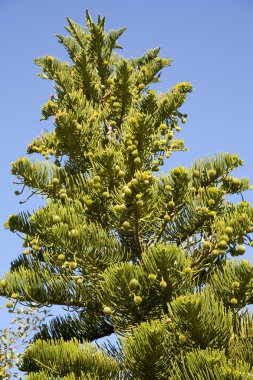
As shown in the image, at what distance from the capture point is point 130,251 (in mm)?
4988

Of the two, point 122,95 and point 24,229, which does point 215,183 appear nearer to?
point 122,95

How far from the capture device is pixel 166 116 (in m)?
6.46

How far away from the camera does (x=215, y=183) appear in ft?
18.0

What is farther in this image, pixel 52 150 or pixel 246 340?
pixel 52 150

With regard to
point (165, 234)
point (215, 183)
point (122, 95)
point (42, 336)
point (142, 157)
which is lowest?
point (42, 336)

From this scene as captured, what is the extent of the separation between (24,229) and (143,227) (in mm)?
1361

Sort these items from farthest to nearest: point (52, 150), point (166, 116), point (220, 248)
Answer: point (166, 116) → point (52, 150) → point (220, 248)

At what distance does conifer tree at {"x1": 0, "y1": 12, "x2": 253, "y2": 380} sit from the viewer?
4.03 m

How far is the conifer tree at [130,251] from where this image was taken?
13.2 feet

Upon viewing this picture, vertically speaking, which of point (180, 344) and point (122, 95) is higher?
point (122, 95)

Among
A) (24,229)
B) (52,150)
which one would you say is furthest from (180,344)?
(52,150)

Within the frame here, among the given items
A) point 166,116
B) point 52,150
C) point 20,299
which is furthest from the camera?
point 166,116

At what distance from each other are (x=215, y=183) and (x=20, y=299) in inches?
90.0

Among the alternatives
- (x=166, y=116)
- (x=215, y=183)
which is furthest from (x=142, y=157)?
(x=166, y=116)
